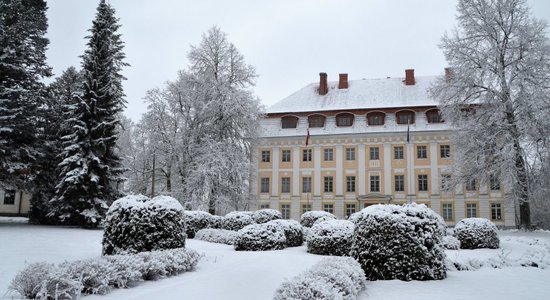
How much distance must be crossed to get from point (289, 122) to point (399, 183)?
39.7 feet

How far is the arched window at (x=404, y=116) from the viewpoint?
133 ft

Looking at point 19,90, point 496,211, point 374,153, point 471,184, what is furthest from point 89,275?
point 496,211

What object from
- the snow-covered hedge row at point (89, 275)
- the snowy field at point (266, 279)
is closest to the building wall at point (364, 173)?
the snowy field at point (266, 279)

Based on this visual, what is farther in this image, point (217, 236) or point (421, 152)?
point (421, 152)

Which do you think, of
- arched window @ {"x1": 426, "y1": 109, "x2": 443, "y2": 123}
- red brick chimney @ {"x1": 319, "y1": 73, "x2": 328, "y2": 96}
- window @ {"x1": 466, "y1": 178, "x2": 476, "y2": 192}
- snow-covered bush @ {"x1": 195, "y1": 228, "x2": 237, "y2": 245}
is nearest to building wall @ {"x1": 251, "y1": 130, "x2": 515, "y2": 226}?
window @ {"x1": 466, "y1": 178, "x2": 476, "y2": 192}

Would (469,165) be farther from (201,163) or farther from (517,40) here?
(201,163)

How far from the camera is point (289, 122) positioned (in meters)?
43.5

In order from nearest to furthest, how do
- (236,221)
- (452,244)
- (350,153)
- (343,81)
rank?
(452,244), (236,221), (350,153), (343,81)

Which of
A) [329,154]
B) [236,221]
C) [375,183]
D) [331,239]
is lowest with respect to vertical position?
[331,239]

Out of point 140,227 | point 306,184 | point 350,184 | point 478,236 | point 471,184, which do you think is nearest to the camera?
point 140,227

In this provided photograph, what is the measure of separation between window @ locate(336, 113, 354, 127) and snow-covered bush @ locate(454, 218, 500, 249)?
26131 millimetres

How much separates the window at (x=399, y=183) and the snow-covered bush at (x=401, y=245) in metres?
31.6

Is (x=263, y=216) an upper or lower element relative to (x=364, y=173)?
lower

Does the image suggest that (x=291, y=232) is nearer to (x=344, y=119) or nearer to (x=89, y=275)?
(x=89, y=275)
